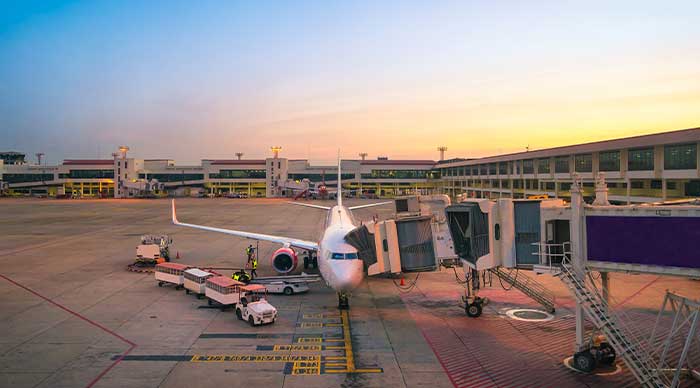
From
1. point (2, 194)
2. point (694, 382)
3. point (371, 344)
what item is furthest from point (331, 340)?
point (2, 194)

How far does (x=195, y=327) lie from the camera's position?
24.6 m

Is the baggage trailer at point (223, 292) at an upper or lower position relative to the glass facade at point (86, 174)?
lower

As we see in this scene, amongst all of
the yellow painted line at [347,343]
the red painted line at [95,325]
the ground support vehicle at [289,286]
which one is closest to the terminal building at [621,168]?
the yellow painted line at [347,343]

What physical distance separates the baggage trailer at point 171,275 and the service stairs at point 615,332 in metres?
26.1

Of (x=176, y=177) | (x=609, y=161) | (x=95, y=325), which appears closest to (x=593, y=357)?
(x=95, y=325)

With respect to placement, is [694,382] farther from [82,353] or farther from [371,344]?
[82,353]

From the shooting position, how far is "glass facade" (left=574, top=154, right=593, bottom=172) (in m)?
57.7

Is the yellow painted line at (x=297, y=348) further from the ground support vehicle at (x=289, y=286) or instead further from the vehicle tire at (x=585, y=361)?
the vehicle tire at (x=585, y=361)

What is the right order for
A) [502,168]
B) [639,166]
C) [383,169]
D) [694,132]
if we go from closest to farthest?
1. [694,132]
2. [639,166]
3. [502,168]
4. [383,169]

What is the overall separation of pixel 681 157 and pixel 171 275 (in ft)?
150

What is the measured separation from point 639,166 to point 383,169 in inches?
5457

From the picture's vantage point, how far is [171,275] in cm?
3366

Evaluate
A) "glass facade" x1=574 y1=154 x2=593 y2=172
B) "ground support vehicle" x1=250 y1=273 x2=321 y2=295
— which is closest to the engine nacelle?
"ground support vehicle" x1=250 y1=273 x2=321 y2=295

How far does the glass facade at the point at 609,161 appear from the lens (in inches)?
2005
